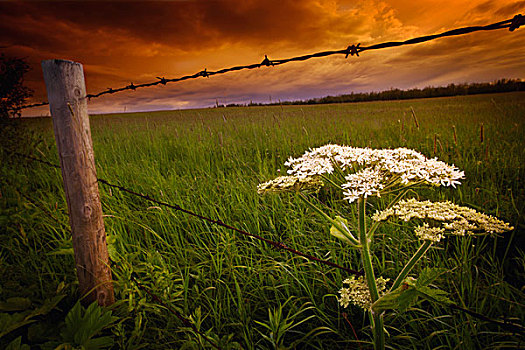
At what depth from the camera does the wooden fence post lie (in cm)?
167

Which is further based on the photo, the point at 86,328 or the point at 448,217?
the point at 86,328

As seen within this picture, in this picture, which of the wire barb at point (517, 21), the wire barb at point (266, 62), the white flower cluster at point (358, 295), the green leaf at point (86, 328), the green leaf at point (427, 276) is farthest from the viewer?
the wire barb at point (266, 62)

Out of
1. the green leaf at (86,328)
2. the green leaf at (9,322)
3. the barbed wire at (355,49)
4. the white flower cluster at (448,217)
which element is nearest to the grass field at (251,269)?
the green leaf at (9,322)

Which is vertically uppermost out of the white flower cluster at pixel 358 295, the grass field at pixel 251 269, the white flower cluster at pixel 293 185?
the white flower cluster at pixel 293 185

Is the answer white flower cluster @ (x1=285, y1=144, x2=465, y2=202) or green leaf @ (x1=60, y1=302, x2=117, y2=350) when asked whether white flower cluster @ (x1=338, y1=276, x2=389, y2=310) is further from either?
green leaf @ (x1=60, y1=302, x2=117, y2=350)

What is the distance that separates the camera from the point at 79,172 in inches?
68.4

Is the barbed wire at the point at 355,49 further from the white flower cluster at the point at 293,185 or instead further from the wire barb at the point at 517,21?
the white flower cluster at the point at 293,185

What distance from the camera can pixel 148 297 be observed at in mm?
1979

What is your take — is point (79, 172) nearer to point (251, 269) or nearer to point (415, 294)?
point (251, 269)

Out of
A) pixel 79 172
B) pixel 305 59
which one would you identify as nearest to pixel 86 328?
pixel 79 172

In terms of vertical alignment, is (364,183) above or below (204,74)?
below

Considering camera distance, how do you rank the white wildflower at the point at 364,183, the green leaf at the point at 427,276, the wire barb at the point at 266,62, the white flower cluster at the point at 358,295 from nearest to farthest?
1. the green leaf at the point at 427,276
2. the white wildflower at the point at 364,183
3. the white flower cluster at the point at 358,295
4. the wire barb at the point at 266,62

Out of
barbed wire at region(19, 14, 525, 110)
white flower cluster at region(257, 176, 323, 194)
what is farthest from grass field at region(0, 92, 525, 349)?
barbed wire at region(19, 14, 525, 110)

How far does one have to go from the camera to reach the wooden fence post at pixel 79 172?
1.67 m
